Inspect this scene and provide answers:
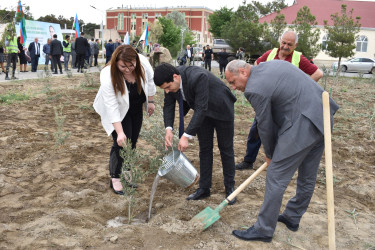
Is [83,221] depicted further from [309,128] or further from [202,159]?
[309,128]

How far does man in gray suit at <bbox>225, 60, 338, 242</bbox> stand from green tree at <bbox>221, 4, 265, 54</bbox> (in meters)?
20.7

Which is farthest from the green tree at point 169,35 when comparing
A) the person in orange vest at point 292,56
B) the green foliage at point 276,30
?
the person in orange vest at point 292,56

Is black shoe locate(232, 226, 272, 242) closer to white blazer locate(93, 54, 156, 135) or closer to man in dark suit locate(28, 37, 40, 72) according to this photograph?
white blazer locate(93, 54, 156, 135)

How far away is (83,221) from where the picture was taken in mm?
3150

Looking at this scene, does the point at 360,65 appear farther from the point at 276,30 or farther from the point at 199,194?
the point at 199,194

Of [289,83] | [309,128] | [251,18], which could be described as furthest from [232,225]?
[251,18]

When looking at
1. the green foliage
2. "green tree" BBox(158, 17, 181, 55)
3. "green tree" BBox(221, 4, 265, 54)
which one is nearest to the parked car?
the green foliage

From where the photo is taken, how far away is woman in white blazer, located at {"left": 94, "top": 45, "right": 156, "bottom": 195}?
320 cm

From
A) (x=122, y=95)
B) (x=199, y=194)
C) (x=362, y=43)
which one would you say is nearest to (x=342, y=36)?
(x=362, y=43)

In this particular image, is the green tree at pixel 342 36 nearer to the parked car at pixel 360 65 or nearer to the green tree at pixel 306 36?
the green tree at pixel 306 36

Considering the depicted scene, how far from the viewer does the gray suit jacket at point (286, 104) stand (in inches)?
100

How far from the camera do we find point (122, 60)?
316 centimetres

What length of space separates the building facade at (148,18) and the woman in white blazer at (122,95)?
64.1 m

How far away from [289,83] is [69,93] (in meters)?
7.37
